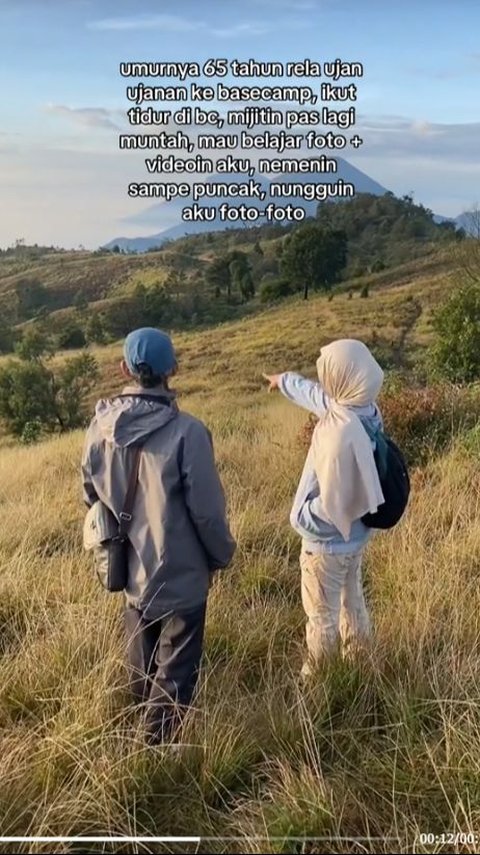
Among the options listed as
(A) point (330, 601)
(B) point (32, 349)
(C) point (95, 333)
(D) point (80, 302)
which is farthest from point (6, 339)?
(A) point (330, 601)

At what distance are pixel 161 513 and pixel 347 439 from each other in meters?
0.73

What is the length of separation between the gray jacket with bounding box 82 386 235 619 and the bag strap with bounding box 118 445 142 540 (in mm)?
16

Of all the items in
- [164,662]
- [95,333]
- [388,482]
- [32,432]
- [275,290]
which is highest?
[388,482]

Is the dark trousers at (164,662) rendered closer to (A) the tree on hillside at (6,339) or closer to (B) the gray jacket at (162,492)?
(B) the gray jacket at (162,492)

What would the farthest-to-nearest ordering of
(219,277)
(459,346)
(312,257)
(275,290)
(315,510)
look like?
(219,277), (312,257), (275,290), (459,346), (315,510)

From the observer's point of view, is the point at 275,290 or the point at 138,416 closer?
the point at 138,416

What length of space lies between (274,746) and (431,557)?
5.96 ft

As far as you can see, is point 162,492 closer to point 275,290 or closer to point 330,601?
point 330,601

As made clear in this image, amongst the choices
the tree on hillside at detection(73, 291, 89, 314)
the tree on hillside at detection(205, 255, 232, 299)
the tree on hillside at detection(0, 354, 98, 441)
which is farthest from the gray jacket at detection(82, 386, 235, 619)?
the tree on hillside at detection(73, 291, 89, 314)

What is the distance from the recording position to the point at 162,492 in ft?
8.49

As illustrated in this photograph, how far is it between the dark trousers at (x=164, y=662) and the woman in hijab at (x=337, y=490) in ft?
1.59

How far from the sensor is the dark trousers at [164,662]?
2.70 meters

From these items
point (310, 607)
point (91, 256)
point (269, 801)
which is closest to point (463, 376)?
point (310, 607)

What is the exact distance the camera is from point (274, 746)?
257 cm
